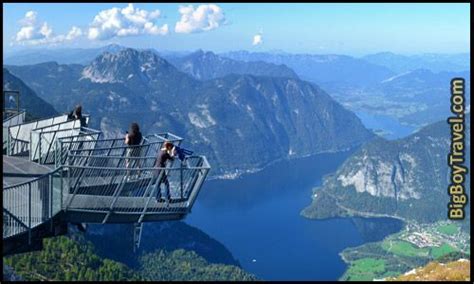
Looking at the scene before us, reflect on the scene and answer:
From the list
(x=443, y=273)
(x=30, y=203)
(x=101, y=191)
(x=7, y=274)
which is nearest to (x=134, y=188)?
(x=101, y=191)

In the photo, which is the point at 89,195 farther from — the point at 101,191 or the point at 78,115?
the point at 78,115

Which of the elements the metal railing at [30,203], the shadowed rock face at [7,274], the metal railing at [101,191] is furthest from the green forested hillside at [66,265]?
the metal railing at [30,203]

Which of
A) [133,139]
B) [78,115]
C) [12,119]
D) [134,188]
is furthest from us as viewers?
[12,119]

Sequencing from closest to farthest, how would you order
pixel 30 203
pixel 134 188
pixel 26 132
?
1. pixel 30 203
2. pixel 134 188
3. pixel 26 132

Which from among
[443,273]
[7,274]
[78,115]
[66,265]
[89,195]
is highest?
[78,115]

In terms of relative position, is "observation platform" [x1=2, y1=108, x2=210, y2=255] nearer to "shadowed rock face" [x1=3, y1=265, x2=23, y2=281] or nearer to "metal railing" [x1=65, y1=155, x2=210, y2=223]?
"metal railing" [x1=65, y1=155, x2=210, y2=223]

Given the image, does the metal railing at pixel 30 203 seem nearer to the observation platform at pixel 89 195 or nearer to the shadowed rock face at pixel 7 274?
the observation platform at pixel 89 195

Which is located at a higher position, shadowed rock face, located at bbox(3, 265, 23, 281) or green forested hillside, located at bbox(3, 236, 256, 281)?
shadowed rock face, located at bbox(3, 265, 23, 281)

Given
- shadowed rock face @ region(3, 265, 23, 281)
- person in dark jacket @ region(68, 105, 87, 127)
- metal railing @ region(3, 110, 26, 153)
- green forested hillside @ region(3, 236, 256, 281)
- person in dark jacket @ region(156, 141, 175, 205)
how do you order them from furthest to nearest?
green forested hillside @ region(3, 236, 256, 281)
metal railing @ region(3, 110, 26, 153)
shadowed rock face @ region(3, 265, 23, 281)
person in dark jacket @ region(68, 105, 87, 127)
person in dark jacket @ region(156, 141, 175, 205)

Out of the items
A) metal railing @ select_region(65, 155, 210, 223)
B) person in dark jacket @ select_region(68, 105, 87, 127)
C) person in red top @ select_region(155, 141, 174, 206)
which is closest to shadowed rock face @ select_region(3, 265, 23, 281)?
person in dark jacket @ select_region(68, 105, 87, 127)

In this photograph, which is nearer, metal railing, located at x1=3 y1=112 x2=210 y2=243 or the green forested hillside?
metal railing, located at x1=3 y1=112 x2=210 y2=243

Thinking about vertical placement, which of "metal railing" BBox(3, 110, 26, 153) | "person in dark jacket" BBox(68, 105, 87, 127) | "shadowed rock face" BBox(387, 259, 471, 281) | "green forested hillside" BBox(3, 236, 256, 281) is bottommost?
"green forested hillside" BBox(3, 236, 256, 281)

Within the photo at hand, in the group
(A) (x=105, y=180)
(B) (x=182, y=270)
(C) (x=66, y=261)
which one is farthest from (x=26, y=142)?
(B) (x=182, y=270)
